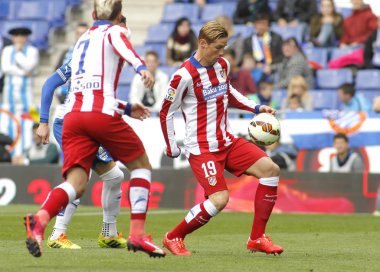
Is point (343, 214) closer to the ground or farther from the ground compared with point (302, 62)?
closer to the ground

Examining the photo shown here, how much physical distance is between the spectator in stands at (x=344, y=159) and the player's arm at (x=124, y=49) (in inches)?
329

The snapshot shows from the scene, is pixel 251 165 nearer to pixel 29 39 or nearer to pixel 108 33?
pixel 108 33

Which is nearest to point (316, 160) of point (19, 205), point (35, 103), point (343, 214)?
point (343, 214)

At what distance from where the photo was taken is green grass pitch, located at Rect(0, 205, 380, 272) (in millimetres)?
8523

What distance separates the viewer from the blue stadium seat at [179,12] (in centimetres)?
2158

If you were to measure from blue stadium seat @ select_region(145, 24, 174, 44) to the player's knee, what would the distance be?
12.0m

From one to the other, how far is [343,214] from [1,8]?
1010 cm

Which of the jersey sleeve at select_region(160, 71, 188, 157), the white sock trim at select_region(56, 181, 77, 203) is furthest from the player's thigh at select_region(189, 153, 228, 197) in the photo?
the white sock trim at select_region(56, 181, 77, 203)

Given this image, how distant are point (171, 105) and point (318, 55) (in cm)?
1013

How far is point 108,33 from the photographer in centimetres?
860

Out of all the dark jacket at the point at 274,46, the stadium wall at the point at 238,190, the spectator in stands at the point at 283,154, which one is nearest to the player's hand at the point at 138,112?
the stadium wall at the point at 238,190

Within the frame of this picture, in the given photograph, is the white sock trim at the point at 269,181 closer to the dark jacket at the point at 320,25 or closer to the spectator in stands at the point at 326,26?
→ the spectator in stands at the point at 326,26

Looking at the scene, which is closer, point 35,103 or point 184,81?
point 184,81

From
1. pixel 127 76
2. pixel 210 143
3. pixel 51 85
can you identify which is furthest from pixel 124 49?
pixel 127 76
